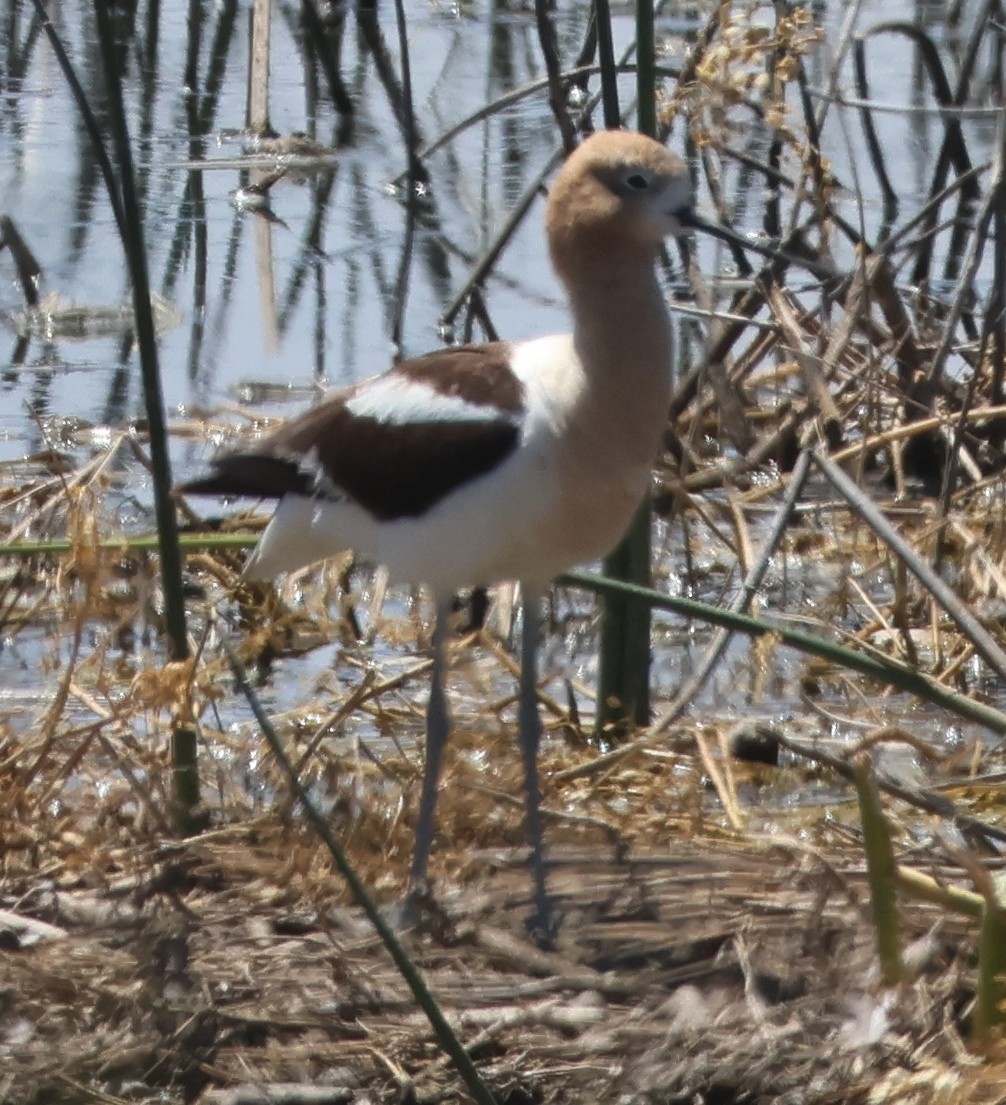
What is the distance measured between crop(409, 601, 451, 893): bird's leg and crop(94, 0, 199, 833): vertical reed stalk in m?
0.48

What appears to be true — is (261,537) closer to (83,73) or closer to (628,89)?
(628,89)

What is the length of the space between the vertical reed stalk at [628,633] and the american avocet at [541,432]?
46cm

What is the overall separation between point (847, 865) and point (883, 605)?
5.73 feet

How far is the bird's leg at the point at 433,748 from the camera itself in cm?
372

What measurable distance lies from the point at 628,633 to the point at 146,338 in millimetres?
1449

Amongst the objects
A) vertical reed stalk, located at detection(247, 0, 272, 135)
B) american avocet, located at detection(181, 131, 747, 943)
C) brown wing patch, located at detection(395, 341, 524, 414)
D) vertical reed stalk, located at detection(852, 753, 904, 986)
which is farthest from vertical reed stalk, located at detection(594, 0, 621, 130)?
vertical reed stalk, located at detection(247, 0, 272, 135)

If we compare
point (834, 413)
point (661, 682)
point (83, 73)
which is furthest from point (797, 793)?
point (83, 73)

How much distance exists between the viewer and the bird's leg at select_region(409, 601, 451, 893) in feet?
12.2

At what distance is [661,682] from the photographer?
510 cm

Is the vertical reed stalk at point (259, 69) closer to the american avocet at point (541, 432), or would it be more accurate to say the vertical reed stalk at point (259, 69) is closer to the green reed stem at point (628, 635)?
the green reed stem at point (628, 635)

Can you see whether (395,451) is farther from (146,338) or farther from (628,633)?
(628,633)

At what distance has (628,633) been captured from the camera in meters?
4.42

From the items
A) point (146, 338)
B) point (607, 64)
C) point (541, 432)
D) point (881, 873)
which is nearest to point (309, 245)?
point (607, 64)

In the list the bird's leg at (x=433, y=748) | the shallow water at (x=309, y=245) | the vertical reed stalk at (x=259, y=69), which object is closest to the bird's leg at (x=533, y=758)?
the bird's leg at (x=433, y=748)
